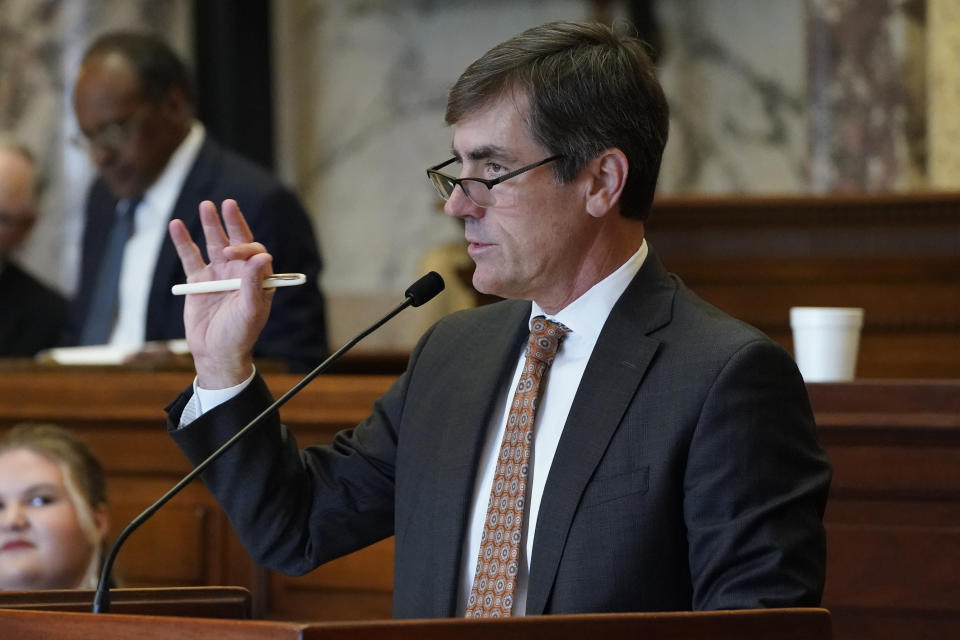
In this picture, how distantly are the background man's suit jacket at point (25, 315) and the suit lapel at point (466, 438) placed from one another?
9.02ft

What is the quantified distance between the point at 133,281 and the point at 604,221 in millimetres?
2342

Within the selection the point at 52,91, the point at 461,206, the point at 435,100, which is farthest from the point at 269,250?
the point at 435,100

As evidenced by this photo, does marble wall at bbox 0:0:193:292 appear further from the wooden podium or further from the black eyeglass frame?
the wooden podium

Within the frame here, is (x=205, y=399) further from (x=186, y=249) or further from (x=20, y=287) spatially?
(x=20, y=287)

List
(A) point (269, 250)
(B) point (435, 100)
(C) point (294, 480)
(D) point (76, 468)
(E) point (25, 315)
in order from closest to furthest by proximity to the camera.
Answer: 1. (C) point (294, 480)
2. (D) point (76, 468)
3. (A) point (269, 250)
4. (E) point (25, 315)
5. (B) point (435, 100)

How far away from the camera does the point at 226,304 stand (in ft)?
6.18

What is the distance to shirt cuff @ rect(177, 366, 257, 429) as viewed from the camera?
75.0 inches

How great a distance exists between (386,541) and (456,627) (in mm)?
1659

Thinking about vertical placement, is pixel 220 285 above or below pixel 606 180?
below

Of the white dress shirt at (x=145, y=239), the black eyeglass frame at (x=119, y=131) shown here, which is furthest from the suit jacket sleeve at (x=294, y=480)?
the black eyeglass frame at (x=119, y=131)

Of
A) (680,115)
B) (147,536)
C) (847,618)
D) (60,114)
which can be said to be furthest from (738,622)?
(680,115)

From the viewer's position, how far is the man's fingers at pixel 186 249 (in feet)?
6.29

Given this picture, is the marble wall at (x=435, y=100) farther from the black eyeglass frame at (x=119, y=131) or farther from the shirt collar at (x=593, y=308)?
the shirt collar at (x=593, y=308)

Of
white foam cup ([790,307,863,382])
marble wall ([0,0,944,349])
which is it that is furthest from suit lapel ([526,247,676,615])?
marble wall ([0,0,944,349])
